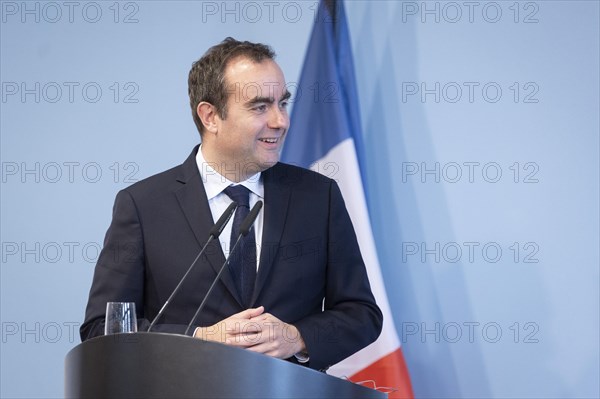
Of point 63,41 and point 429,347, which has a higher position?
point 63,41

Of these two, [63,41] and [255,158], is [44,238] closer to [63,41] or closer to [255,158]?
[63,41]

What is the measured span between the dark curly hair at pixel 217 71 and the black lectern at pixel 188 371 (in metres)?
1.01

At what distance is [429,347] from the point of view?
3617 millimetres

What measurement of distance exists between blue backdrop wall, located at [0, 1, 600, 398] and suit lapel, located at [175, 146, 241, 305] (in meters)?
1.10

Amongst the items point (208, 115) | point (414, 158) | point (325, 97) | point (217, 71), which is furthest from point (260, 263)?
point (414, 158)

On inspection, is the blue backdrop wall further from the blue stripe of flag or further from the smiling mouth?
the smiling mouth

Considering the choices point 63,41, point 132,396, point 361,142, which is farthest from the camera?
point 63,41

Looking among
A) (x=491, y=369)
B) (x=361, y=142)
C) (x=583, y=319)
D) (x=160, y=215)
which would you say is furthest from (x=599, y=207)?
(x=160, y=215)

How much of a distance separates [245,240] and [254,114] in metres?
0.38

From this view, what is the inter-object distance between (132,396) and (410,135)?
2.16 m

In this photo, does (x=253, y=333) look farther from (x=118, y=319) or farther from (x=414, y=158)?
(x=414, y=158)

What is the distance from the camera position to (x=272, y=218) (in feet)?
8.50

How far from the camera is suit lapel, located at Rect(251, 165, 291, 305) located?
2508 mm

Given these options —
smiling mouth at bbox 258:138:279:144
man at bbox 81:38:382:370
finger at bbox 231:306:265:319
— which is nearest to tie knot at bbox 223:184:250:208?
man at bbox 81:38:382:370
